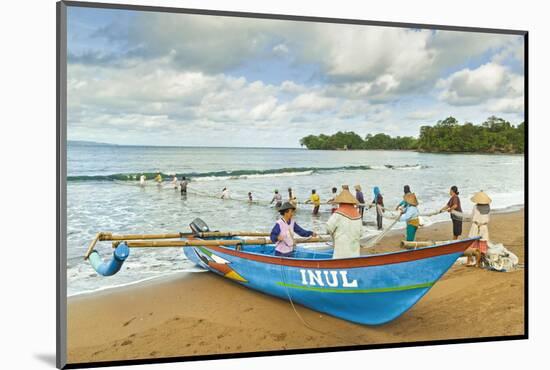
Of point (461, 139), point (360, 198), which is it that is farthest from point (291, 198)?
point (461, 139)

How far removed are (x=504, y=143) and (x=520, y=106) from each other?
1.30 ft

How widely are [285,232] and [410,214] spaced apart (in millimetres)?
1256

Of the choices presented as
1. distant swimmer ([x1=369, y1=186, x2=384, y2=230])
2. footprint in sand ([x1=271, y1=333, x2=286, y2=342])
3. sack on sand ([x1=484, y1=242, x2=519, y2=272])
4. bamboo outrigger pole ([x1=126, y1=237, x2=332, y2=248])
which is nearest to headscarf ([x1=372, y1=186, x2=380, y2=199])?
distant swimmer ([x1=369, y1=186, x2=384, y2=230])

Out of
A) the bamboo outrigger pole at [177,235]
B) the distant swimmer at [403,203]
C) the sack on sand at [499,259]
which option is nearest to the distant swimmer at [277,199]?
the bamboo outrigger pole at [177,235]

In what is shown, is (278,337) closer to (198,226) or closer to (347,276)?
(347,276)

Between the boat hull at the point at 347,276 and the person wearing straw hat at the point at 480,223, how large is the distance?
3.44ft

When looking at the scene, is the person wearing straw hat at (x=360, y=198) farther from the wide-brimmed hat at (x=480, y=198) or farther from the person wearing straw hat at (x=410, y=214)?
the wide-brimmed hat at (x=480, y=198)

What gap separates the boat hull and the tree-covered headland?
123cm

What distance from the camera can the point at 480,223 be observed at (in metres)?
5.83

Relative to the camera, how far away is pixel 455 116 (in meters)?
5.86

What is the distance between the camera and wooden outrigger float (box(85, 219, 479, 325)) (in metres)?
4.86

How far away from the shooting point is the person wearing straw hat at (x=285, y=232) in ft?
17.2

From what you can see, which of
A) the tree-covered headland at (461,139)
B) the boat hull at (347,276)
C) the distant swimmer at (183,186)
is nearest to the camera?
the boat hull at (347,276)

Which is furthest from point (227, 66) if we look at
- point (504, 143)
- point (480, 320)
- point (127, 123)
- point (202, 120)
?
point (480, 320)
